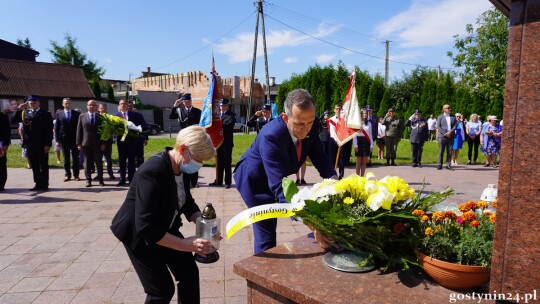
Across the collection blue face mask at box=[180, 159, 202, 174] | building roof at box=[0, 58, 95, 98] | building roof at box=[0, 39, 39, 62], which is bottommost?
blue face mask at box=[180, 159, 202, 174]

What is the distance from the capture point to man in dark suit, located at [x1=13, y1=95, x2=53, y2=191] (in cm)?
807

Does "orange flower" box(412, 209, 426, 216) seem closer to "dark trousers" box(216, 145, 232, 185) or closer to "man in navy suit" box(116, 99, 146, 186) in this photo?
"dark trousers" box(216, 145, 232, 185)

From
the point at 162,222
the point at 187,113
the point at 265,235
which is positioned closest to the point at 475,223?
the point at 265,235

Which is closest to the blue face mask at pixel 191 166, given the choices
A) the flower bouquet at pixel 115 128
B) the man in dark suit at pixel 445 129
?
the flower bouquet at pixel 115 128

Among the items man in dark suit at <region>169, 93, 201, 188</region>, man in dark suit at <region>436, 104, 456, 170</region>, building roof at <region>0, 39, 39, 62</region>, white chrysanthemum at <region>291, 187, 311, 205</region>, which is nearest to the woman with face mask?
white chrysanthemum at <region>291, 187, 311, 205</region>

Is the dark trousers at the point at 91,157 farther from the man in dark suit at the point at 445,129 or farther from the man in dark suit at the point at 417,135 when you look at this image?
the man in dark suit at the point at 445,129

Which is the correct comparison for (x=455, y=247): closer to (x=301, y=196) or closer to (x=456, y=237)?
(x=456, y=237)

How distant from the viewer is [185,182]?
2.55m

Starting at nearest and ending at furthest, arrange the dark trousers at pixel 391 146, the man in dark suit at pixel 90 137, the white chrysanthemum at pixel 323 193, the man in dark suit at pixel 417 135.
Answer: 1. the white chrysanthemum at pixel 323 193
2. the man in dark suit at pixel 90 137
3. the man in dark suit at pixel 417 135
4. the dark trousers at pixel 391 146

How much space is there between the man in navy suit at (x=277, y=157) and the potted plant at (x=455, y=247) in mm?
821

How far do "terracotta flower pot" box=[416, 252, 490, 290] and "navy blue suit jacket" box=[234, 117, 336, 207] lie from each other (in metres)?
0.93

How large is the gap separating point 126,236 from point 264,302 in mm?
926

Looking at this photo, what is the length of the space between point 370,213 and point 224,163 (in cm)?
715

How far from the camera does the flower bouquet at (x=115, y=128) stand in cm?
834
